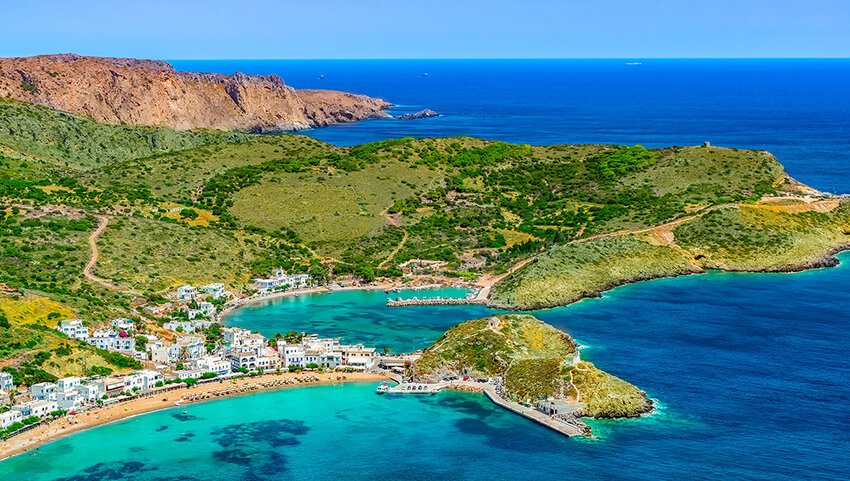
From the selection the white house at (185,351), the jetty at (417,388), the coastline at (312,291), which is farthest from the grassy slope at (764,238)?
the white house at (185,351)

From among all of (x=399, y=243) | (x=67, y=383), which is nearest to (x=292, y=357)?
(x=67, y=383)

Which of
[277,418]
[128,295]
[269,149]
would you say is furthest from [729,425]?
[269,149]

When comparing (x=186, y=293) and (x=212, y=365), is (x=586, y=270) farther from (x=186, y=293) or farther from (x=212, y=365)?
(x=212, y=365)

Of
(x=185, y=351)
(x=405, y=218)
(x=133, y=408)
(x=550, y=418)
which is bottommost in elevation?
(x=133, y=408)

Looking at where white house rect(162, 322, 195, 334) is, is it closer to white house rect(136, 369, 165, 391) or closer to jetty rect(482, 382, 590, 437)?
white house rect(136, 369, 165, 391)

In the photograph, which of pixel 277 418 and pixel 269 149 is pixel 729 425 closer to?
pixel 277 418
